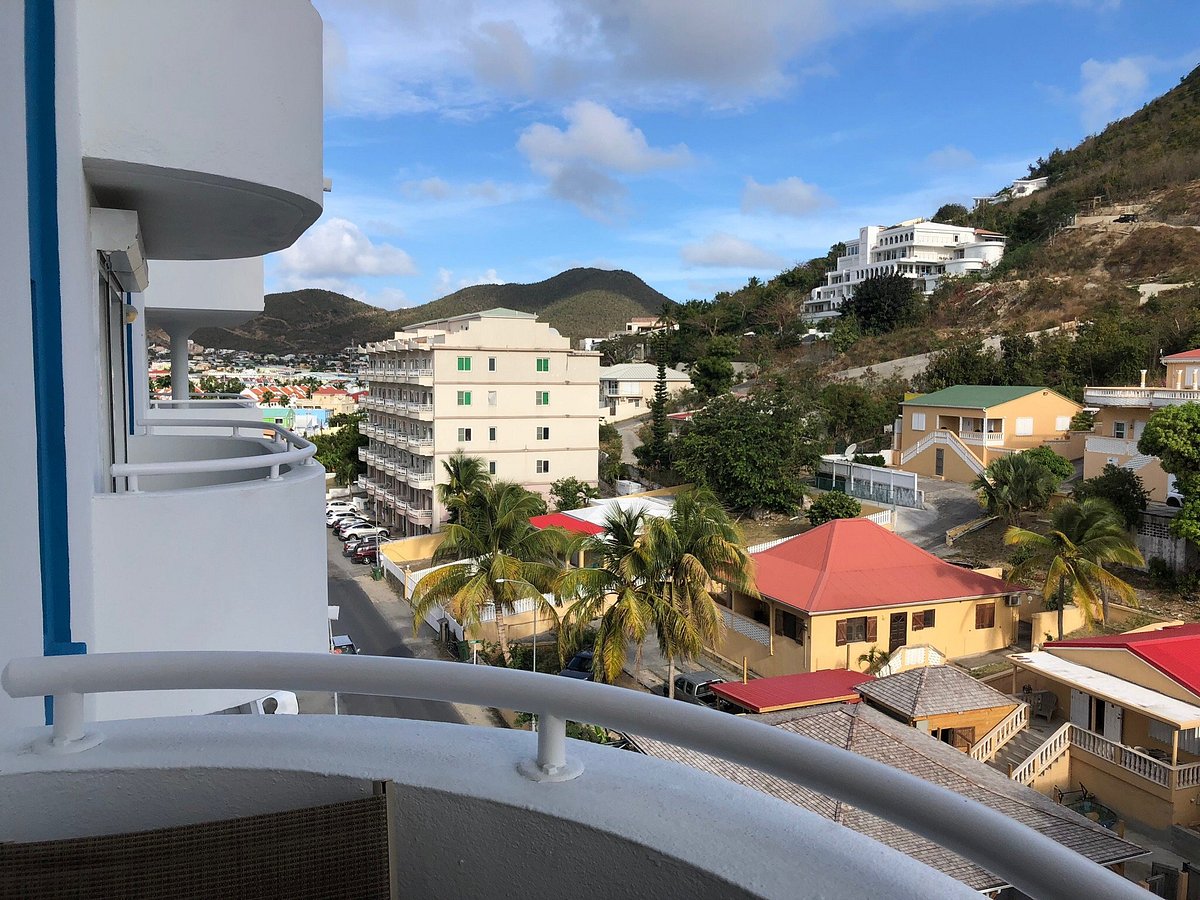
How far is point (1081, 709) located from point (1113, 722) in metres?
0.69

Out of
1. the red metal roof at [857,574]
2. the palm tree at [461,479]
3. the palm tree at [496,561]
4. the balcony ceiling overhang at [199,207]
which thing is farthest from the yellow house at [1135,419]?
the balcony ceiling overhang at [199,207]

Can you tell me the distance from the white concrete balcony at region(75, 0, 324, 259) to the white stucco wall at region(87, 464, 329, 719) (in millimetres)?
1472

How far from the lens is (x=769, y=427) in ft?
118

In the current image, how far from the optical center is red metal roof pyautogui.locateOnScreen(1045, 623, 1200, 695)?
15148mm

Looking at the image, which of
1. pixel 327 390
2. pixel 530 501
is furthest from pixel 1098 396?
pixel 327 390

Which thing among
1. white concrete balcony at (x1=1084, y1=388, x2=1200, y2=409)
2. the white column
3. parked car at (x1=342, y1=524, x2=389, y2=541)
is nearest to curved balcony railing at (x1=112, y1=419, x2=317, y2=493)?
the white column

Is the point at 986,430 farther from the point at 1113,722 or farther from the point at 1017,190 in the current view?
the point at 1017,190

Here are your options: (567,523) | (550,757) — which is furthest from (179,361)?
(567,523)

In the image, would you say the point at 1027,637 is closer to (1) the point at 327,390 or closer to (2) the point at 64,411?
(2) the point at 64,411

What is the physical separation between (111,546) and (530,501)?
18137mm

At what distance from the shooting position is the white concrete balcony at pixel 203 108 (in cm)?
383

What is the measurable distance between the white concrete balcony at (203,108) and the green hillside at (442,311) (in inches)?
4509

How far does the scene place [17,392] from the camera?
3.29 m

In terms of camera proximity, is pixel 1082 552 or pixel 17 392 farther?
pixel 1082 552
